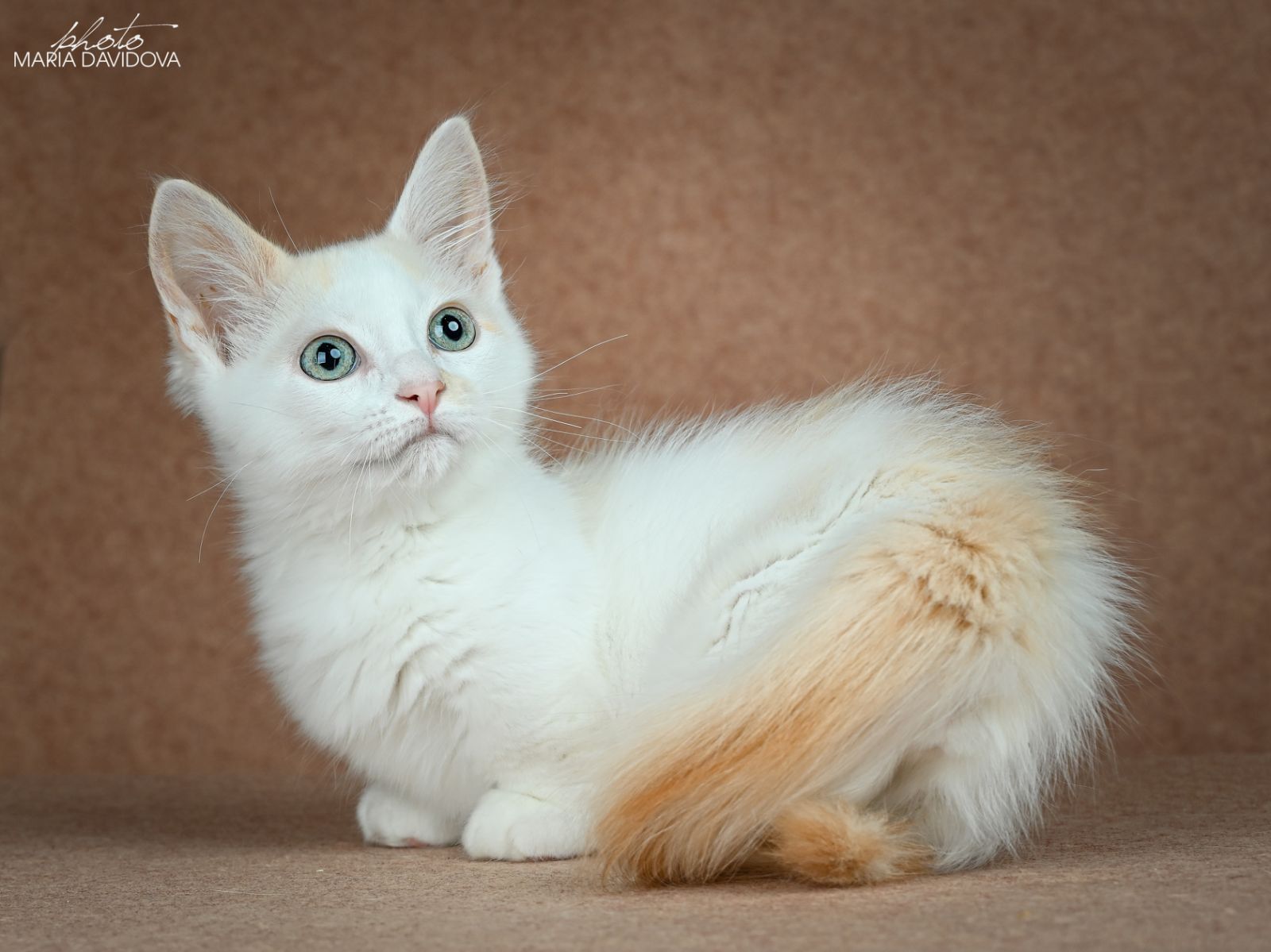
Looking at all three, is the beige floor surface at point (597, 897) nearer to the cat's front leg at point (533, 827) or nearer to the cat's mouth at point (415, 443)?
the cat's front leg at point (533, 827)

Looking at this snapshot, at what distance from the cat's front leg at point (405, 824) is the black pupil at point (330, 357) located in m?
0.63

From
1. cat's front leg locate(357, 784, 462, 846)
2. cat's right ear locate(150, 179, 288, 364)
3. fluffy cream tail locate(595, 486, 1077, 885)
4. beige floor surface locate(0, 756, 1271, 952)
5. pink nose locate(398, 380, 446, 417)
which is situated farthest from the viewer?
cat's front leg locate(357, 784, 462, 846)

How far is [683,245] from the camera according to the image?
3.12 meters

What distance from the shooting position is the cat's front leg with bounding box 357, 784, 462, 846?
196cm

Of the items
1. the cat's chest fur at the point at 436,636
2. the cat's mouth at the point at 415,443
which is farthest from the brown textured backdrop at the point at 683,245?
the cat's mouth at the point at 415,443

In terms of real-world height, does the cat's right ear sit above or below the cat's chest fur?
above

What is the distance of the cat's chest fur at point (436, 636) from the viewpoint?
178cm

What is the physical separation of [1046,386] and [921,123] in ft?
2.10

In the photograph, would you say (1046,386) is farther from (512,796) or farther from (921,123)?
(512,796)

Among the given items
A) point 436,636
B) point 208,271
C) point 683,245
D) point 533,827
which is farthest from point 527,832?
point 683,245

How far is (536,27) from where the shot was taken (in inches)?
122

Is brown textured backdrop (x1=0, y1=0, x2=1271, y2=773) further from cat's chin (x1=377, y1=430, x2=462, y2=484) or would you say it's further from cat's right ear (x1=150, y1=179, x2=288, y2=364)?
cat's chin (x1=377, y1=430, x2=462, y2=484)

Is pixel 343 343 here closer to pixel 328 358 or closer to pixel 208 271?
pixel 328 358

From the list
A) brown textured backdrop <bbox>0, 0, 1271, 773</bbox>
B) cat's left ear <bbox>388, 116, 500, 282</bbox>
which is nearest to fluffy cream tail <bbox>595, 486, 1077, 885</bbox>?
cat's left ear <bbox>388, 116, 500, 282</bbox>
